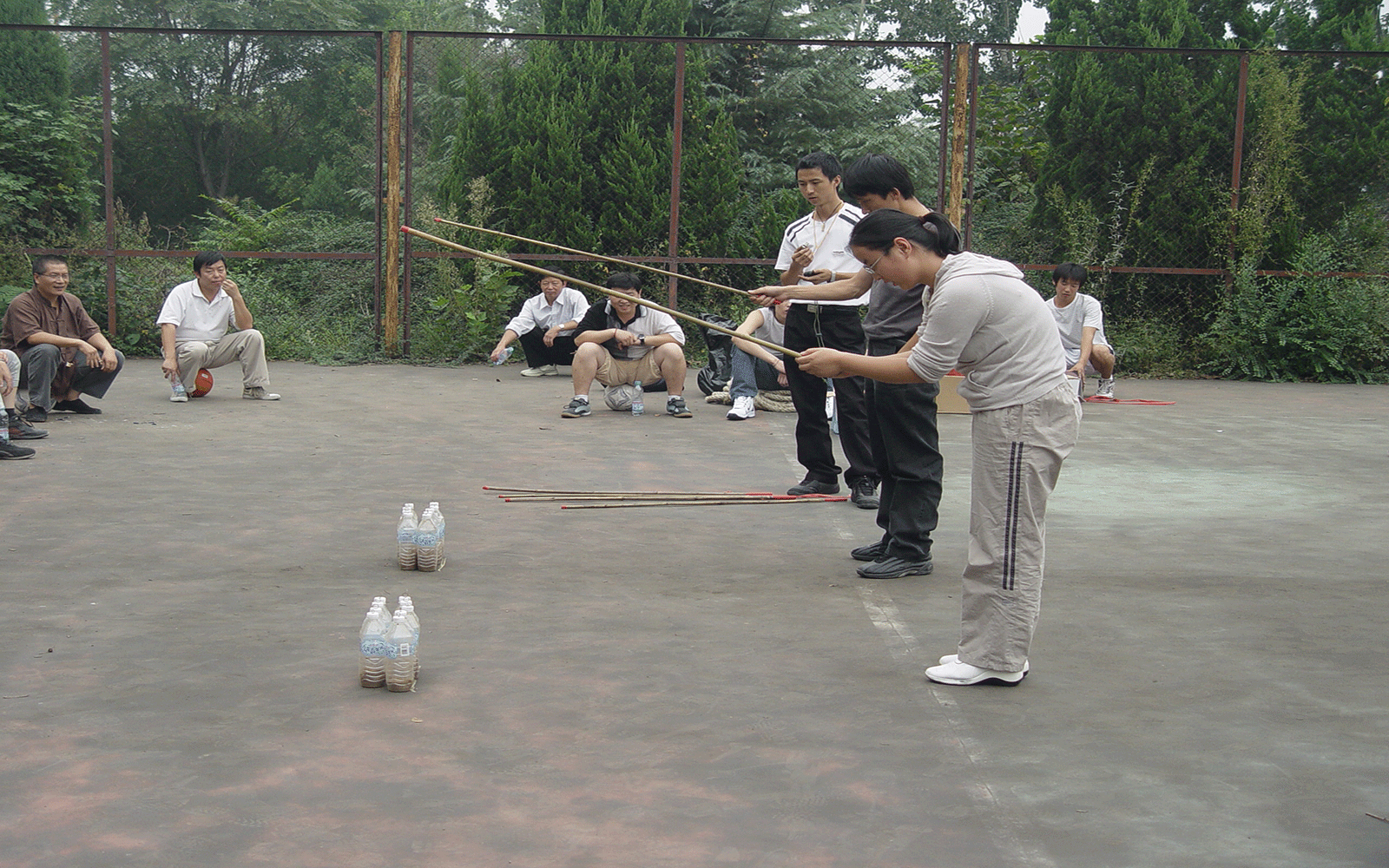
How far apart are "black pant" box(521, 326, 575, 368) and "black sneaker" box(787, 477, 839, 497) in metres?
5.71

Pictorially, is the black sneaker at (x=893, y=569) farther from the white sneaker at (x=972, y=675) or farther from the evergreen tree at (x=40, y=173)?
the evergreen tree at (x=40, y=173)

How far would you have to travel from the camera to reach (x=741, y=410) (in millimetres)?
9922

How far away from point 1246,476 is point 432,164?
15.9 meters

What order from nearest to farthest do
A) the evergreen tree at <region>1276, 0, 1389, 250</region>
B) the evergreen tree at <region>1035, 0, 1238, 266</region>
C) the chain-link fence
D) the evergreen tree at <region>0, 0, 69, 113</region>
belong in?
1. the chain-link fence
2. the evergreen tree at <region>1035, 0, 1238, 266</region>
3. the evergreen tree at <region>1276, 0, 1389, 250</region>
4. the evergreen tree at <region>0, 0, 69, 113</region>

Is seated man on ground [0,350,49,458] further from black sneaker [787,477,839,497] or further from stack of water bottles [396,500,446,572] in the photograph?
black sneaker [787,477,839,497]

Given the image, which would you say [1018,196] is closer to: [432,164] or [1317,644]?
[432,164]

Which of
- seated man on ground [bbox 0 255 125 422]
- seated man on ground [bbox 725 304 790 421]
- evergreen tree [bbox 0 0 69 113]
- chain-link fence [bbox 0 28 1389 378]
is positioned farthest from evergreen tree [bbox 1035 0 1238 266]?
evergreen tree [bbox 0 0 69 113]

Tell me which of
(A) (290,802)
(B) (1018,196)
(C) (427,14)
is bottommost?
(A) (290,802)

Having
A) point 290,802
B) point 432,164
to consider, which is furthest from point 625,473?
point 432,164

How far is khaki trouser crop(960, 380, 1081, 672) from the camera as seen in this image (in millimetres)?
3789

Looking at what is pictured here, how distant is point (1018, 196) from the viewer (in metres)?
17.1

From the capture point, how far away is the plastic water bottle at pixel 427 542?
496 cm

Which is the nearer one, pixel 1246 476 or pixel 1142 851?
pixel 1142 851

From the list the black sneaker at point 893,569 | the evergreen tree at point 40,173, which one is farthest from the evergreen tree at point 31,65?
the black sneaker at point 893,569
